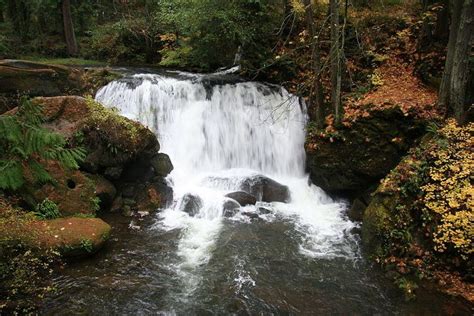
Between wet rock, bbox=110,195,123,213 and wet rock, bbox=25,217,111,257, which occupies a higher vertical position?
wet rock, bbox=25,217,111,257

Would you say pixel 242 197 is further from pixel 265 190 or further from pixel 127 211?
pixel 127 211

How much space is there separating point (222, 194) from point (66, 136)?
4249 mm

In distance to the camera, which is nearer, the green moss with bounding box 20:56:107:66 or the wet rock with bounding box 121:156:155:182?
the wet rock with bounding box 121:156:155:182

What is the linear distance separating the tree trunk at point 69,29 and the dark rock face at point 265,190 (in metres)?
15.0

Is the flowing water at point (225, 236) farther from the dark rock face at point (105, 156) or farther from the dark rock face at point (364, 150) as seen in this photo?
the dark rock face at point (364, 150)

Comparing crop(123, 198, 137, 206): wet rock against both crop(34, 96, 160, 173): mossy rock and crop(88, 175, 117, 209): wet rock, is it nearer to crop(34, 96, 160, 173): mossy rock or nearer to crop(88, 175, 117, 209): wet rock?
crop(88, 175, 117, 209): wet rock

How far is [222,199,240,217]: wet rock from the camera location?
9539mm

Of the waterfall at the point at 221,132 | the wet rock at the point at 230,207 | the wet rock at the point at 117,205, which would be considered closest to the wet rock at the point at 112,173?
the wet rock at the point at 117,205

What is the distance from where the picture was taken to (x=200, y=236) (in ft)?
27.7

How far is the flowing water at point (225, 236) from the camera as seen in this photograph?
6.18m

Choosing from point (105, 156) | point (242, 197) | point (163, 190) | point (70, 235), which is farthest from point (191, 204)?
point (70, 235)

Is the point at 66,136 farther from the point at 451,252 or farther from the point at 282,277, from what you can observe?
the point at 451,252

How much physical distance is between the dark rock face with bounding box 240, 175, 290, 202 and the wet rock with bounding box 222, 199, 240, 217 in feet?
2.71

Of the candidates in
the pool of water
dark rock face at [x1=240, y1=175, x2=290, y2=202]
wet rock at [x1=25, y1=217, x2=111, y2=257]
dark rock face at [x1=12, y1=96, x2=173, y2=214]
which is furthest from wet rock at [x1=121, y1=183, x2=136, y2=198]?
dark rock face at [x1=240, y1=175, x2=290, y2=202]
